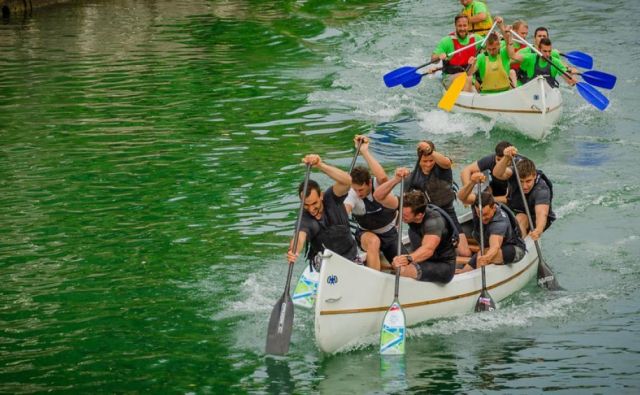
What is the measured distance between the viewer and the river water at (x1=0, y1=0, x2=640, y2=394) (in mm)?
11414

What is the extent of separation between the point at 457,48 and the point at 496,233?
9.78m

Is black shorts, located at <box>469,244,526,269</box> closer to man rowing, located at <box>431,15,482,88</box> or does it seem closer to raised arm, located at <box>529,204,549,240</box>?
raised arm, located at <box>529,204,549,240</box>

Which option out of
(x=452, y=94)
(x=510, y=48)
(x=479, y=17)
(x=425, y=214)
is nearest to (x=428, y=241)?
(x=425, y=214)

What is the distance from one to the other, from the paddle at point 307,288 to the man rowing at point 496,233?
5.19 ft

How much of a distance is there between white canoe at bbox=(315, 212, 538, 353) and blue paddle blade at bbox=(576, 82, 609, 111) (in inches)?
300

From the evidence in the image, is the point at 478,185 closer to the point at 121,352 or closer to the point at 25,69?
the point at 121,352

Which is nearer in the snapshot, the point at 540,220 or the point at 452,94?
the point at 540,220

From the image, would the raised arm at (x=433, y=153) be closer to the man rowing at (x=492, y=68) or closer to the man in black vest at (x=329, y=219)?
the man in black vest at (x=329, y=219)

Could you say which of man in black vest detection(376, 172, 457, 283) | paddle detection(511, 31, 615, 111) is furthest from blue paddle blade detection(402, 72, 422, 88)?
man in black vest detection(376, 172, 457, 283)

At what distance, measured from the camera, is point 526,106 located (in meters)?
19.8

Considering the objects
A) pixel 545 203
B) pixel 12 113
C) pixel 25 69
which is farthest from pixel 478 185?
pixel 25 69

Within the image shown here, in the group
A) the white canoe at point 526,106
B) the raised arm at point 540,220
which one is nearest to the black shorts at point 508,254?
the raised arm at point 540,220

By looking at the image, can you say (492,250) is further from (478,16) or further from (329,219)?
(478,16)

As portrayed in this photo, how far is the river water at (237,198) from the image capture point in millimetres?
11414
